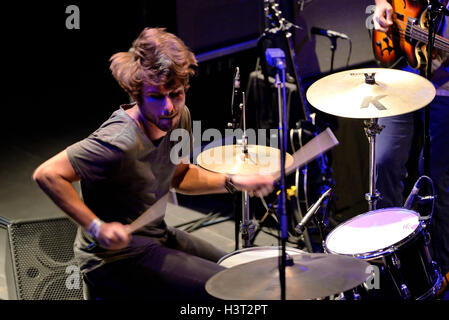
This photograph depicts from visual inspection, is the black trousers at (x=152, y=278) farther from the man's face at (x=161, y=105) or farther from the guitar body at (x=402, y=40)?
the guitar body at (x=402, y=40)

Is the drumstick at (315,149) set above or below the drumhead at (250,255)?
above

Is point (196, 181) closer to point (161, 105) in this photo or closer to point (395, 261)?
point (161, 105)

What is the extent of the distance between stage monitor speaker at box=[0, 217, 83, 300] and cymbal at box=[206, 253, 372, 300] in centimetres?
111

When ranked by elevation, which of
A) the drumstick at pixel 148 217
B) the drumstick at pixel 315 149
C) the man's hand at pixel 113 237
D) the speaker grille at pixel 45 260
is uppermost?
the drumstick at pixel 315 149

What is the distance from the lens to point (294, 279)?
6.92 feet

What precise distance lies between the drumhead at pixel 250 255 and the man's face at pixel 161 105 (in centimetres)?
66

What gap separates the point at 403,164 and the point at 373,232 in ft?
3.24

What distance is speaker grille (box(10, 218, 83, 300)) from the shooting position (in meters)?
2.91

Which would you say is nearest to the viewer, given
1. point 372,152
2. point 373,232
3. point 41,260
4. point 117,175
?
point 117,175

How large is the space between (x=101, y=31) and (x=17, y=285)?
4884 millimetres

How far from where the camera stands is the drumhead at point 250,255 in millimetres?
2670

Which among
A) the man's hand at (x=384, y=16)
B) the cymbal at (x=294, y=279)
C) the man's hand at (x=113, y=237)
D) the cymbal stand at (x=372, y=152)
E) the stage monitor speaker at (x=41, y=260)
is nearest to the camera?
the cymbal at (x=294, y=279)

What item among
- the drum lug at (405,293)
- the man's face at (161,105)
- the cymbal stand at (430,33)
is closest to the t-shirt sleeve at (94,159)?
the man's face at (161,105)

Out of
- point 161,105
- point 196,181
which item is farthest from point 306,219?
point 161,105
